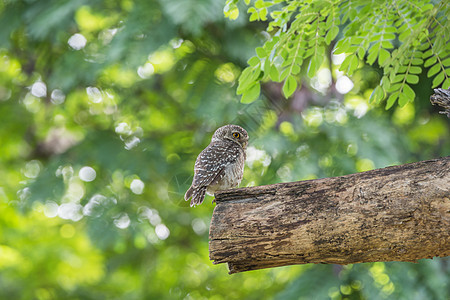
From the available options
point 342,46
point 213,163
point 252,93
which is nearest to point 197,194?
point 213,163

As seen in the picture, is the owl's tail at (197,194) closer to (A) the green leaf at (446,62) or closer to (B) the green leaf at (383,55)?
(B) the green leaf at (383,55)

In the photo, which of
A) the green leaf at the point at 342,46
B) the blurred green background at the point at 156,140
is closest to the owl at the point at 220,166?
the green leaf at the point at 342,46

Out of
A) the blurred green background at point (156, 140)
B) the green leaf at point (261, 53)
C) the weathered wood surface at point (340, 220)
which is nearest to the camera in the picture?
the weathered wood surface at point (340, 220)

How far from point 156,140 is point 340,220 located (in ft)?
14.8

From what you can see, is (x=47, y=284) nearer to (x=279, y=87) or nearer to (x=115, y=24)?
(x=115, y=24)

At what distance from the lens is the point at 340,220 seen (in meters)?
2.13

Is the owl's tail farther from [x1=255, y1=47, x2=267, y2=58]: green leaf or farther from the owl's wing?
[x1=255, y1=47, x2=267, y2=58]: green leaf

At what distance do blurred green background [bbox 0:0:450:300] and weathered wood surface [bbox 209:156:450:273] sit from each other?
8.00ft

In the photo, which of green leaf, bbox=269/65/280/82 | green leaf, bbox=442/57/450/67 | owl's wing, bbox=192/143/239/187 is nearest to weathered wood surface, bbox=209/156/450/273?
owl's wing, bbox=192/143/239/187

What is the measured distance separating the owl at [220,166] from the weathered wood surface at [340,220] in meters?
0.57

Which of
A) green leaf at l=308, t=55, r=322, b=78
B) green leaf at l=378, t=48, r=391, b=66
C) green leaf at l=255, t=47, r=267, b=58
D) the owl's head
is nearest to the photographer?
green leaf at l=255, t=47, r=267, b=58

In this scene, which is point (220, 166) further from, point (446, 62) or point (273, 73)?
point (446, 62)

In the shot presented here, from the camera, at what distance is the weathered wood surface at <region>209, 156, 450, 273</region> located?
205cm

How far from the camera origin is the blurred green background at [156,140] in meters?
4.97
